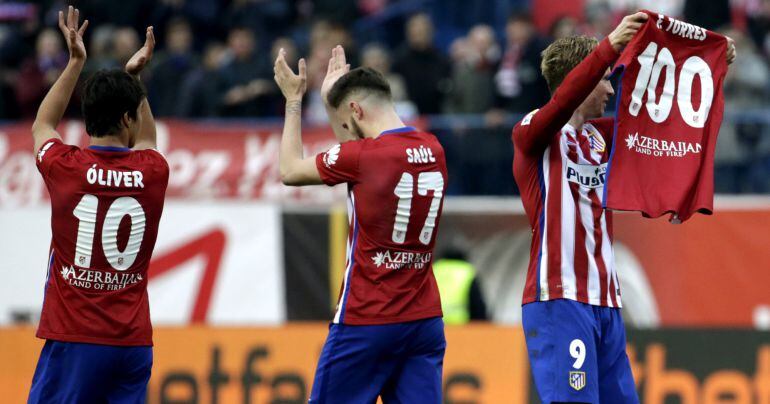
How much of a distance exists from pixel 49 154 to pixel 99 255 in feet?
2.03

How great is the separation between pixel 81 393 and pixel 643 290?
818 cm

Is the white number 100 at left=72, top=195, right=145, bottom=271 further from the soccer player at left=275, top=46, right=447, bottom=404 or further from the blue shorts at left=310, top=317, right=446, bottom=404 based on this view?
the blue shorts at left=310, top=317, right=446, bottom=404

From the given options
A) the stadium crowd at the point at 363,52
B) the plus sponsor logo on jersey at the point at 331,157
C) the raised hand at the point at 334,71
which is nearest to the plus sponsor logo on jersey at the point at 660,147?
the plus sponsor logo on jersey at the point at 331,157

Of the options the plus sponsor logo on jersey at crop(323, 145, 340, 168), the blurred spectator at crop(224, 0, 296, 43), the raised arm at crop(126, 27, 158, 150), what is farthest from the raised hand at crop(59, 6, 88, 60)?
the blurred spectator at crop(224, 0, 296, 43)

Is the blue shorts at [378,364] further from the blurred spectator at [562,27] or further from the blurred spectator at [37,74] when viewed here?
the blurred spectator at [37,74]

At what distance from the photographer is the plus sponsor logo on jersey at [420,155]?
23.2 feet

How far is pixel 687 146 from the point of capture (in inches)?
275

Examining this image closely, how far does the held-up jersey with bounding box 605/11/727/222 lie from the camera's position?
683cm

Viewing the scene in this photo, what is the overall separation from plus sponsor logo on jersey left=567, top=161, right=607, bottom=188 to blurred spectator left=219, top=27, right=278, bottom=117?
9124 mm

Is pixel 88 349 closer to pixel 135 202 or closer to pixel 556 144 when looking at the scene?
pixel 135 202

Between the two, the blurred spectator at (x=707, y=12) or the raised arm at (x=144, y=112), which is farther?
the blurred spectator at (x=707, y=12)

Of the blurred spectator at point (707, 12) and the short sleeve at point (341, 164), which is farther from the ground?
the blurred spectator at point (707, 12)

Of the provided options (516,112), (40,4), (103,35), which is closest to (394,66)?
(516,112)

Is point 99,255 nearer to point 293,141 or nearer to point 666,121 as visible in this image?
point 293,141
